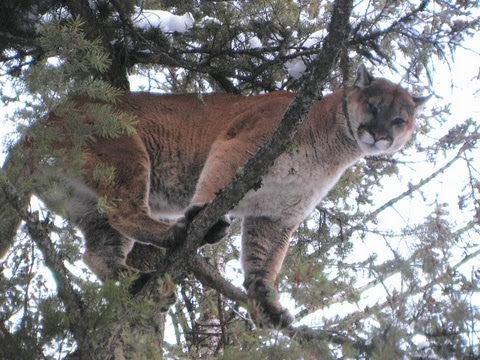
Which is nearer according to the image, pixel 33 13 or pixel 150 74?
pixel 33 13

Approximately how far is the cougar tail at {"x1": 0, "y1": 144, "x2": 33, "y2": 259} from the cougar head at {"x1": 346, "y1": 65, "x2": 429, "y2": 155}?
3275 millimetres

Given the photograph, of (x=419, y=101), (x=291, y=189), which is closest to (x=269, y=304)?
(x=291, y=189)

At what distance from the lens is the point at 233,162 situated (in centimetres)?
606

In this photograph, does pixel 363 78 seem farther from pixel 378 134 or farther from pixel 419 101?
pixel 419 101

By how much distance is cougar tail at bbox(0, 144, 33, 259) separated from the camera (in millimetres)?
3885

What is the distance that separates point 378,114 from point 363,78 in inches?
13.8

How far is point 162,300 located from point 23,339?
813 mm

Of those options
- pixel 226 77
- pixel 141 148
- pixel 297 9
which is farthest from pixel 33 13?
pixel 297 9

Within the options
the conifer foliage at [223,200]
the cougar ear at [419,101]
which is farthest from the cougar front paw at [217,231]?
the cougar ear at [419,101]

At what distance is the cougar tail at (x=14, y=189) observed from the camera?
3885 mm

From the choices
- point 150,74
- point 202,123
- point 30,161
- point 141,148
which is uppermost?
point 150,74

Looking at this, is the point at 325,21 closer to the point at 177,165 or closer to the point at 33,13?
the point at 177,165

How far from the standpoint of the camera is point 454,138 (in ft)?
20.8

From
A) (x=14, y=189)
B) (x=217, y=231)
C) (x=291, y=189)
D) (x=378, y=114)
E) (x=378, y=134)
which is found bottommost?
(x=14, y=189)
